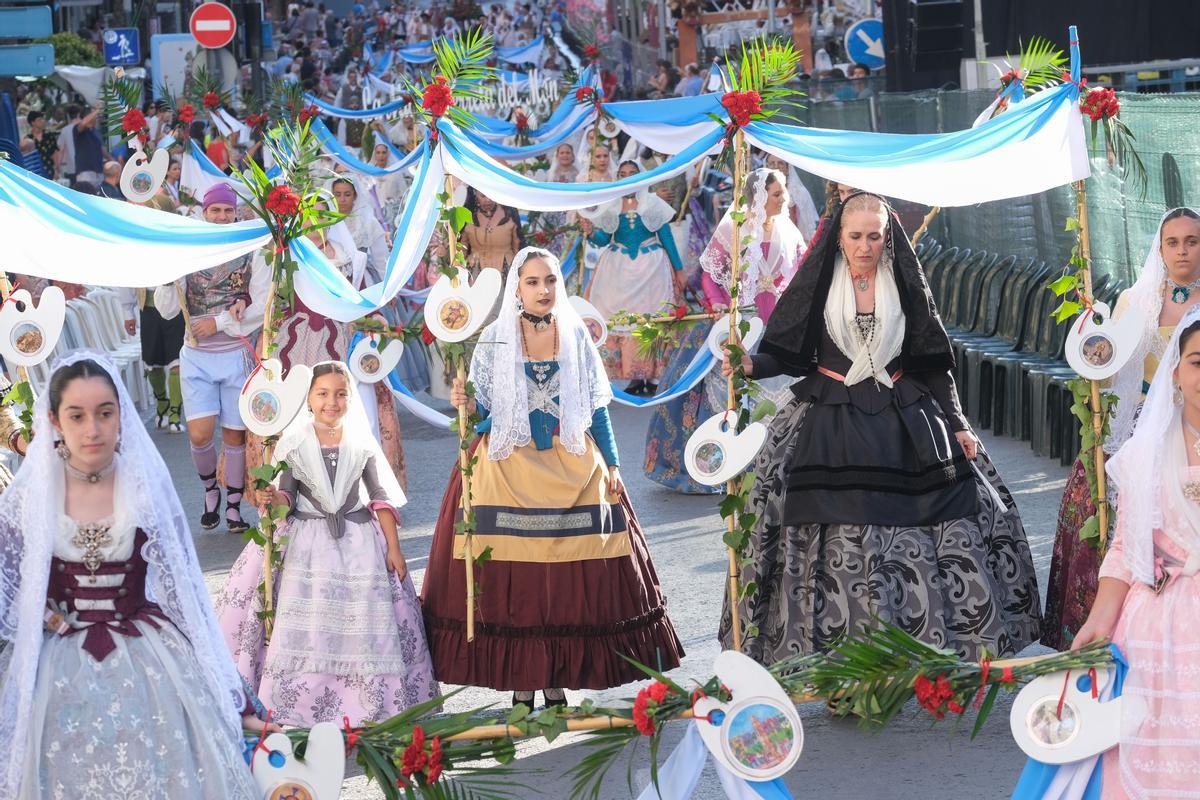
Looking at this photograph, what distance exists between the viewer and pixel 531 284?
271 inches

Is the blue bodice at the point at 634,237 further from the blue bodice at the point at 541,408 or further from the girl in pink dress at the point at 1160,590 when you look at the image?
the girl in pink dress at the point at 1160,590

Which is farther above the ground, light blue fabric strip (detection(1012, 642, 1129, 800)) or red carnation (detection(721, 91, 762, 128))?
red carnation (detection(721, 91, 762, 128))

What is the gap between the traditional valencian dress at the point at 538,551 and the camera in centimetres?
674

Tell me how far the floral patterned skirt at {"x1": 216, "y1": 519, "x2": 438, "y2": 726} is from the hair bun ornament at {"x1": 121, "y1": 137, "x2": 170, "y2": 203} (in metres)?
5.71

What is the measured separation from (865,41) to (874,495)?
18.4m

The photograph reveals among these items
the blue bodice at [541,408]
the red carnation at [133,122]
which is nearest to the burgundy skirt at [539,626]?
the blue bodice at [541,408]

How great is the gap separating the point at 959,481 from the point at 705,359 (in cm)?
412

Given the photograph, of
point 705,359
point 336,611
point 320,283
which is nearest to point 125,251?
point 320,283

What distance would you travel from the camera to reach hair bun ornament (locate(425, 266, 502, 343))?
6.70 m

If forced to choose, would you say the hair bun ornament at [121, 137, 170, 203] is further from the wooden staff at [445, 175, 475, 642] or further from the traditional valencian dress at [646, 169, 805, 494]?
the wooden staff at [445, 175, 475, 642]

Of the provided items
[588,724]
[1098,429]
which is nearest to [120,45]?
[1098,429]

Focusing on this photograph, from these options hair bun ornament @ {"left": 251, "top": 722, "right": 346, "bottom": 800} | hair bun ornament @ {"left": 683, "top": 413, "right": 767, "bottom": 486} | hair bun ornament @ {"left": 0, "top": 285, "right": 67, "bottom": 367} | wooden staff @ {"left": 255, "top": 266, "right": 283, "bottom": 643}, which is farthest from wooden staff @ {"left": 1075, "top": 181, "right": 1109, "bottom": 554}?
hair bun ornament @ {"left": 0, "top": 285, "right": 67, "bottom": 367}

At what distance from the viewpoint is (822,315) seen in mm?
6742

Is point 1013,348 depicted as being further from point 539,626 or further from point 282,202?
point 282,202
